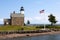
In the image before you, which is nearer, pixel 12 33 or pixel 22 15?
pixel 12 33

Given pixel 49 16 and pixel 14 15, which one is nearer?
pixel 14 15

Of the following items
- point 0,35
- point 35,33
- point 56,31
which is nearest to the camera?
point 0,35

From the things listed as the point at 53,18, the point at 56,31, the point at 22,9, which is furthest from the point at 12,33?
the point at 53,18

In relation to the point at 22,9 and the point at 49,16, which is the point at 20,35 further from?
the point at 49,16

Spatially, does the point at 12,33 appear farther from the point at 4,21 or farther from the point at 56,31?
the point at 4,21

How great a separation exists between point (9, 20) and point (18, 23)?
774cm

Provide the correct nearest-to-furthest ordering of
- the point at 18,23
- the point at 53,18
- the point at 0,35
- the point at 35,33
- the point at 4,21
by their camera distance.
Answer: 1. the point at 0,35
2. the point at 35,33
3. the point at 18,23
4. the point at 4,21
5. the point at 53,18

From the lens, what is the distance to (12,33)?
232 feet

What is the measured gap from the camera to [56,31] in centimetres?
9569

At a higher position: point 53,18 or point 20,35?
point 53,18

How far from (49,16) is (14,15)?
96.5 ft

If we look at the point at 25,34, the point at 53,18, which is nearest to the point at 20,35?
the point at 25,34

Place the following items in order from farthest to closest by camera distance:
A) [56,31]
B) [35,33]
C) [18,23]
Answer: [18,23] → [56,31] → [35,33]

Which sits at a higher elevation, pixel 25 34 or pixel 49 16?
pixel 49 16
